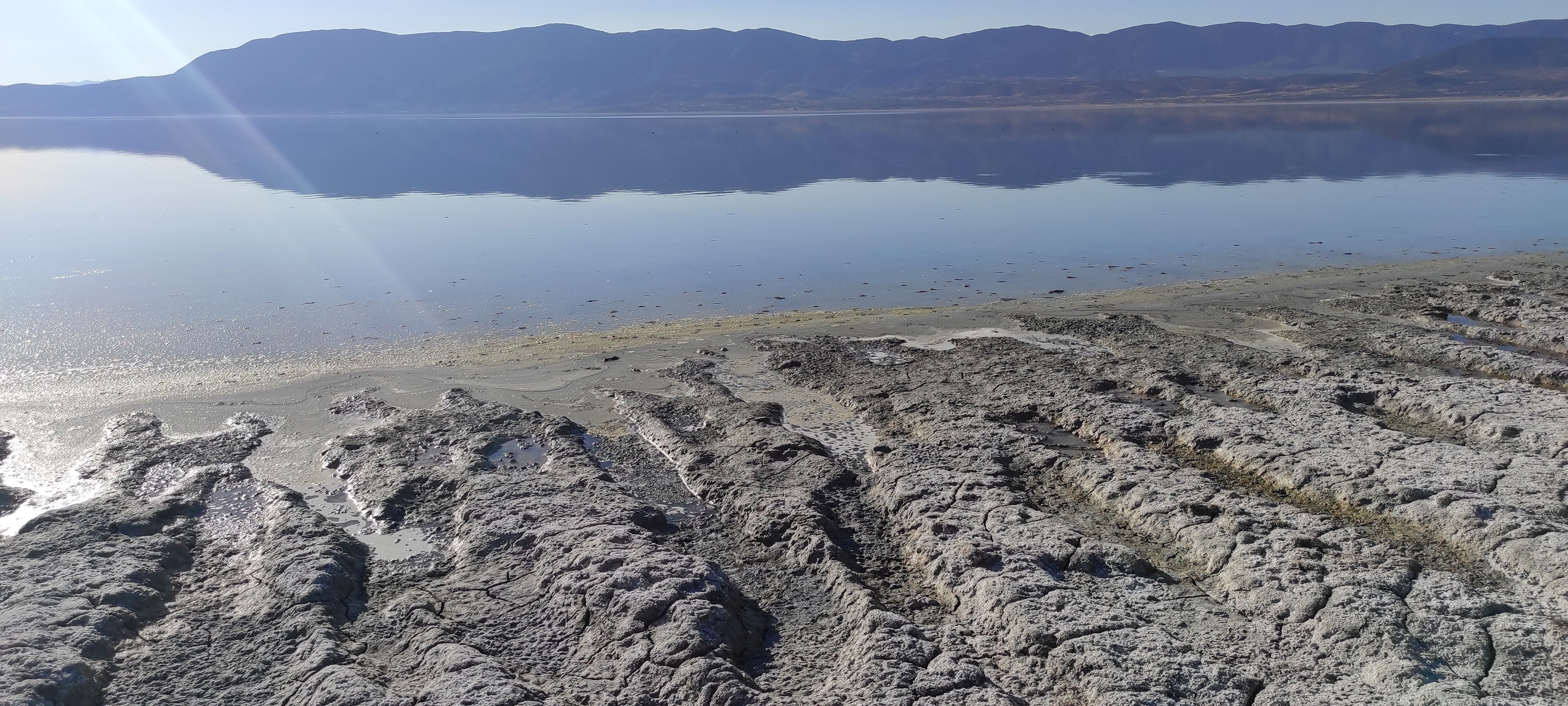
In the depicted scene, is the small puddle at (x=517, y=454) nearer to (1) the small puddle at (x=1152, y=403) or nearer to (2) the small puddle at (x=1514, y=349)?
(1) the small puddle at (x=1152, y=403)

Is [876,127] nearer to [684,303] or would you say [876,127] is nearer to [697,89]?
[684,303]

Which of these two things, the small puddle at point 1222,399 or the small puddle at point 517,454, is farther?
the small puddle at point 1222,399

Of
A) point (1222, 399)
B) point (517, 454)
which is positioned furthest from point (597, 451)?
point (1222, 399)

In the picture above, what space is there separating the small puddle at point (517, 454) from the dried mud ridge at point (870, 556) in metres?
0.03

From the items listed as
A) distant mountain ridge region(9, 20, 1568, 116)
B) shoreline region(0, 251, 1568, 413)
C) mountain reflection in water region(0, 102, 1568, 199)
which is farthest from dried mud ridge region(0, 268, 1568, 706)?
distant mountain ridge region(9, 20, 1568, 116)

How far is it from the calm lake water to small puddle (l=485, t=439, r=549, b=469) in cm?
532

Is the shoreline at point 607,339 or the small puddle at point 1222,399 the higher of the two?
the shoreline at point 607,339

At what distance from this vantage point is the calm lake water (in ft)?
45.2

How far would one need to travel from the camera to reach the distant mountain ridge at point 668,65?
141125 millimetres

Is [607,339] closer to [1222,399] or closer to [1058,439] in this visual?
[1058,439]

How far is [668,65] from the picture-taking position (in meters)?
169

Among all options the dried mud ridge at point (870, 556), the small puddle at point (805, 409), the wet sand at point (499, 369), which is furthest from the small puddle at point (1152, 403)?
the wet sand at point (499, 369)

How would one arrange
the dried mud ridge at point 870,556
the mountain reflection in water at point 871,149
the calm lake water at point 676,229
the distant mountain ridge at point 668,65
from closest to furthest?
the dried mud ridge at point 870,556 < the calm lake water at point 676,229 < the mountain reflection in water at point 871,149 < the distant mountain ridge at point 668,65

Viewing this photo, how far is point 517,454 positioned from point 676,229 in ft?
45.7
